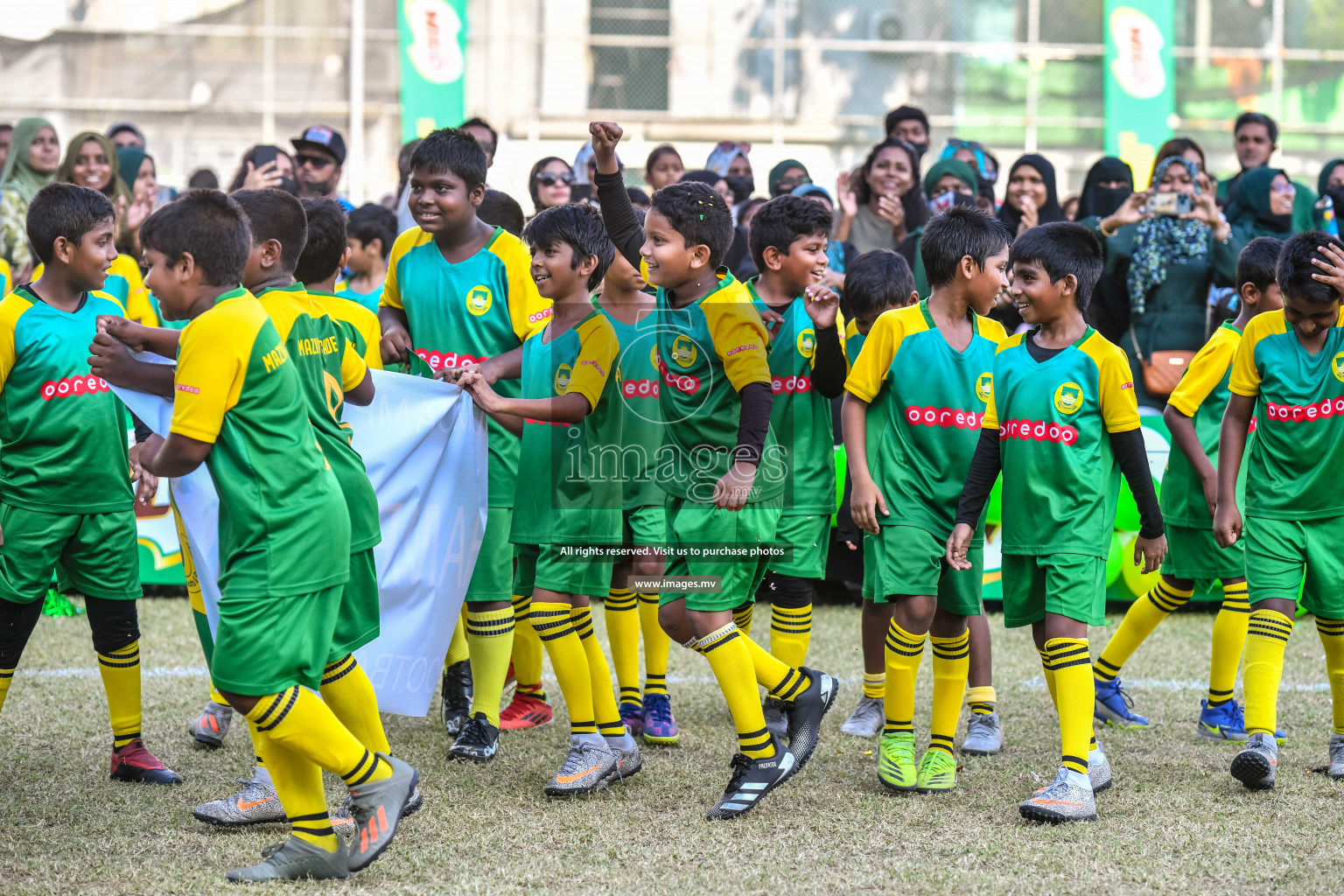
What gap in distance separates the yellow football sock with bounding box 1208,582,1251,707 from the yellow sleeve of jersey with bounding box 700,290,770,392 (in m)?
2.23

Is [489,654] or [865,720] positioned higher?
[489,654]

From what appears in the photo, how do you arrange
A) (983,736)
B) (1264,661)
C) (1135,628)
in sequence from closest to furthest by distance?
(1264,661), (983,736), (1135,628)

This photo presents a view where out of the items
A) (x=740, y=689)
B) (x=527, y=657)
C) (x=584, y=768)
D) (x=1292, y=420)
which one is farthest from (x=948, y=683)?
(x=527, y=657)

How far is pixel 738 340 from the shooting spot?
436 centimetres

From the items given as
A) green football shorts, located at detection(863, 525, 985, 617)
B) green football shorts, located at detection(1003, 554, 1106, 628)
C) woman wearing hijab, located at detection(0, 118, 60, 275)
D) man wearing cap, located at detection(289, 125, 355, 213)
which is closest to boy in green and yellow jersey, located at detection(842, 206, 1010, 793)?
green football shorts, located at detection(863, 525, 985, 617)

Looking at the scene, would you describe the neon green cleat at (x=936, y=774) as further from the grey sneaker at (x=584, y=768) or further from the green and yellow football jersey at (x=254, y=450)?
the green and yellow football jersey at (x=254, y=450)

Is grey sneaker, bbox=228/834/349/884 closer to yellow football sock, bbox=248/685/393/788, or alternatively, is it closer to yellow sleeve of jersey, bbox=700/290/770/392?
yellow football sock, bbox=248/685/393/788

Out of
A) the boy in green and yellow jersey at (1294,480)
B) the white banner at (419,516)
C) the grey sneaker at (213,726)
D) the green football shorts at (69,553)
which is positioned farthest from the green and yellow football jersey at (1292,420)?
the green football shorts at (69,553)

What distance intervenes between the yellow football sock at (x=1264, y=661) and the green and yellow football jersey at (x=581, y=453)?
2205 mm

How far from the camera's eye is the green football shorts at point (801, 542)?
16.5 feet

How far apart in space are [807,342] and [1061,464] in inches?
41.8

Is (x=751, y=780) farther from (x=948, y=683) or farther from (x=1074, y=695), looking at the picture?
(x=1074, y=695)

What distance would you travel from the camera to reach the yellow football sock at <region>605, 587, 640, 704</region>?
510cm

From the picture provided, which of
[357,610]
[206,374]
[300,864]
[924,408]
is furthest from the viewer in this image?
[924,408]
